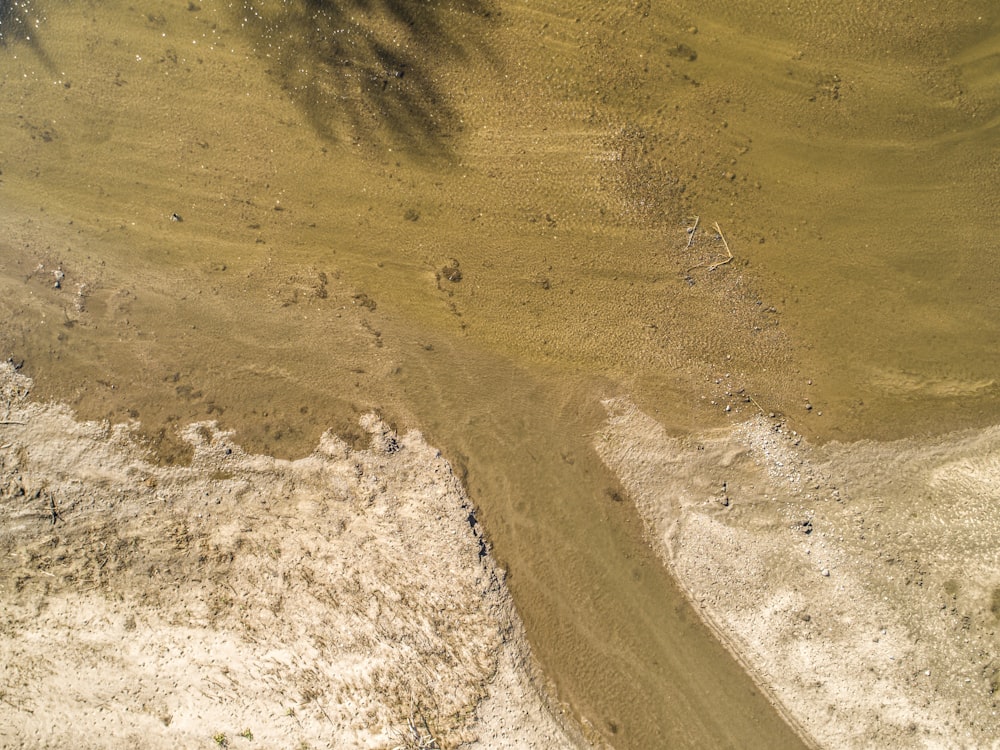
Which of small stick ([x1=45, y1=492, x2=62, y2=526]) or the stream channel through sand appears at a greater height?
the stream channel through sand

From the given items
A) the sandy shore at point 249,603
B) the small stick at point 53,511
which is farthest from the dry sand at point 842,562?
the small stick at point 53,511

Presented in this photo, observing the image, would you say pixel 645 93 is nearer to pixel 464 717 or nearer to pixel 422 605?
pixel 422 605

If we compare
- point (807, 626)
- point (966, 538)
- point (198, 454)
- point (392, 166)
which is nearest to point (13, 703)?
point (198, 454)

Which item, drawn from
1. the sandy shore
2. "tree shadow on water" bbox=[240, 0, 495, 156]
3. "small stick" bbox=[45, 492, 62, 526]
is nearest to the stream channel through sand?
"tree shadow on water" bbox=[240, 0, 495, 156]

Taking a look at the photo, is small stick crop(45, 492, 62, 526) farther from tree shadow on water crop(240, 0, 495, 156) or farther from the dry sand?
the dry sand

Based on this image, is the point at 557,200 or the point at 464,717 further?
the point at 557,200

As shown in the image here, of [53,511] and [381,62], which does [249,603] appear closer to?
[53,511]

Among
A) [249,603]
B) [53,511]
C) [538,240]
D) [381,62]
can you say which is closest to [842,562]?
[538,240]
